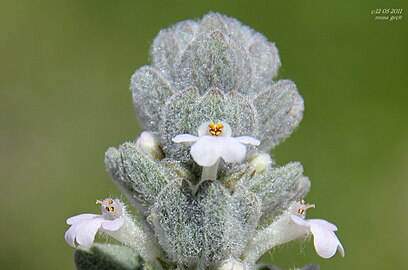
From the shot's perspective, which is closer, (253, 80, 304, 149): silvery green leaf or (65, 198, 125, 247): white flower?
(65, 198, 125, 247): white flower

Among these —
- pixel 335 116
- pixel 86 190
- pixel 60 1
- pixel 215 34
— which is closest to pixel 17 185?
pixel 86 190

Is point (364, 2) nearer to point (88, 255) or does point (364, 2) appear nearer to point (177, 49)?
point (177, 49)

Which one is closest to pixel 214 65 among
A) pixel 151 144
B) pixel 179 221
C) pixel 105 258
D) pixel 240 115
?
pixel 240 115

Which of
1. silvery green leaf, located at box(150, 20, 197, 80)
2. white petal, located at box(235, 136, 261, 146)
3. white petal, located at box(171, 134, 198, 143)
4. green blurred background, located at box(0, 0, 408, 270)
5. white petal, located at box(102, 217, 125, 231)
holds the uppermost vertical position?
silvery green leaf, located at box(150, 20, 197, 80)

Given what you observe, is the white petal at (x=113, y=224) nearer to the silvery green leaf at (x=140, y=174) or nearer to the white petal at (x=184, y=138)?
the silvery green leaf at (x=140, y=174)

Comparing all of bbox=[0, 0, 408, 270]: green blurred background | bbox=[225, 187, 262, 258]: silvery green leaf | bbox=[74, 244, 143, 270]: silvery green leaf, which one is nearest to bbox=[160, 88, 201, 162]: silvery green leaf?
bbox=[225, 187, 262, 258]: silvery green leaf

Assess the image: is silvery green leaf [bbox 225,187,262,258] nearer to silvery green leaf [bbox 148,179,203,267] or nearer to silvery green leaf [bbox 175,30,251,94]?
silvery green leaf [bbox 148,179,203,267]

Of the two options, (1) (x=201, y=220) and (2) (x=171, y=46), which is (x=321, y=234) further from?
(2) (x=171, y=46)
